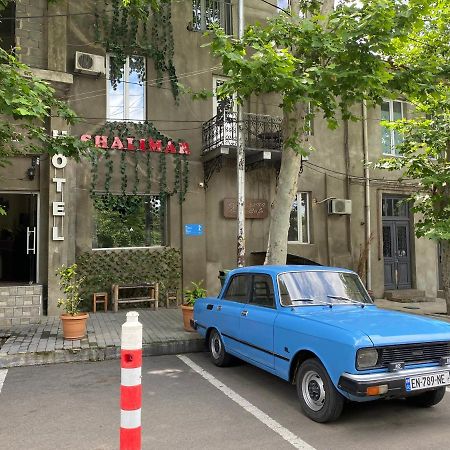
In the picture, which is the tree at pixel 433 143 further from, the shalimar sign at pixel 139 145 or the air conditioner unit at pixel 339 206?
the shalimar sign at pixel 139 145

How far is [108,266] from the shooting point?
464 inches

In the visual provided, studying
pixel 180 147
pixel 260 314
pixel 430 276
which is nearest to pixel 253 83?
pixel 260 314

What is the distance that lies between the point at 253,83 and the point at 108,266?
6521mm

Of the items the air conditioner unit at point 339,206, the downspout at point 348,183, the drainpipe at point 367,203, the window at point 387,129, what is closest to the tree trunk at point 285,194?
the air conditioner unit at point 339,206

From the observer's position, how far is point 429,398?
5.10 m

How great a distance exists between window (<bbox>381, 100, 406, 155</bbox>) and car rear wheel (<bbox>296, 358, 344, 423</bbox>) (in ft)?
42.8

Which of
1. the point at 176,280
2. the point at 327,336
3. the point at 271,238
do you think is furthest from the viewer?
the point at 176,280

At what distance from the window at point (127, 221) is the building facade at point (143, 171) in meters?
0.03

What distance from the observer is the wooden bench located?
11352 millimetres

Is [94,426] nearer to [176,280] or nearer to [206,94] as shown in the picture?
[206,94]

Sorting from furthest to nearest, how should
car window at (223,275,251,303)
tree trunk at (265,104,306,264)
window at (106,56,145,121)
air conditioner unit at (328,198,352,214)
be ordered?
air conditioner unit at (328,198,352,214), window at (106,56,145,121), tree trunk at (265,104,306,264), car window at (223,275,251,303)

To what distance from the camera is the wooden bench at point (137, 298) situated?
11.4m

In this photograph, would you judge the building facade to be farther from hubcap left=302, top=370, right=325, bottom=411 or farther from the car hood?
hubcap left=302, top=370, right=325, bottom=411

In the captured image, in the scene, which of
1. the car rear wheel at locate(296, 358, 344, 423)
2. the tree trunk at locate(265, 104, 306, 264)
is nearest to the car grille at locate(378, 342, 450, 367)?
the car rear wheel at locate(296, 358, 344, 423)
